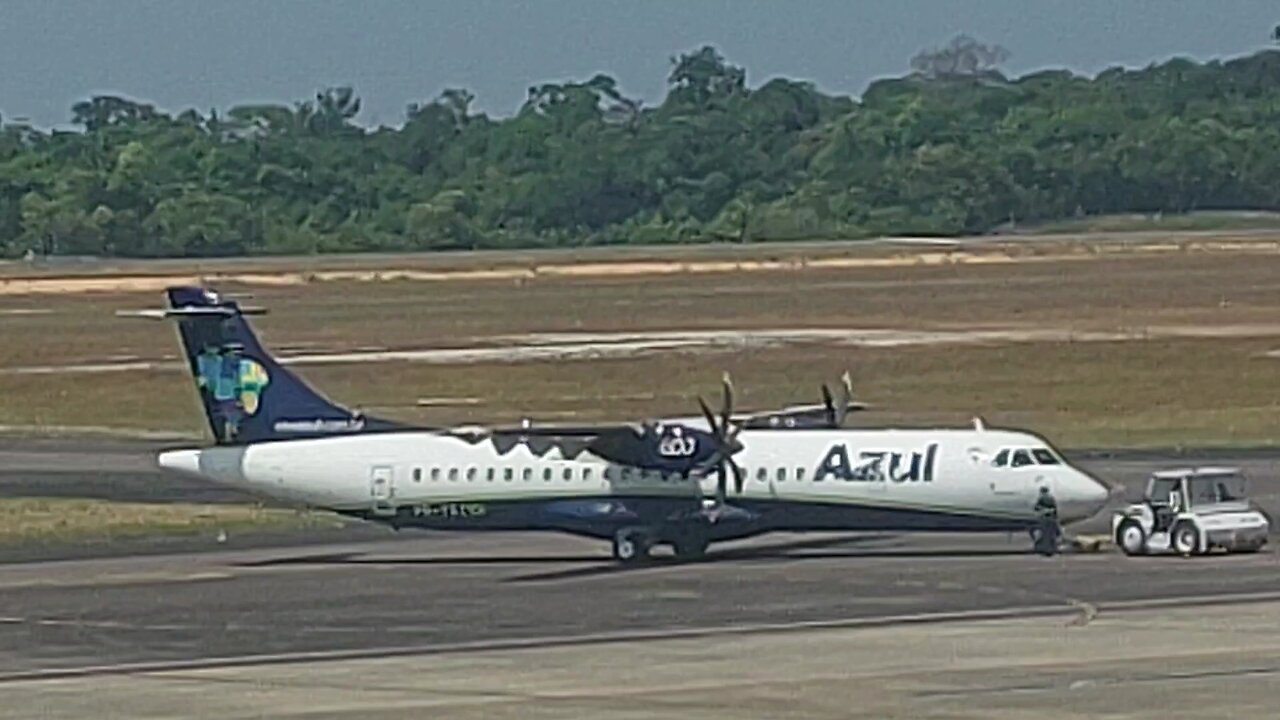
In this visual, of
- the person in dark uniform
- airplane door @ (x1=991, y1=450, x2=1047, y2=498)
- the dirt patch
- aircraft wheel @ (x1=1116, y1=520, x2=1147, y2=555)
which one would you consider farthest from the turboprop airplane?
the dirt patch

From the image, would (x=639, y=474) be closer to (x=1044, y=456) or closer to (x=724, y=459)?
(x=724, y=459)

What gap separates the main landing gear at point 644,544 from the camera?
57.2 metres

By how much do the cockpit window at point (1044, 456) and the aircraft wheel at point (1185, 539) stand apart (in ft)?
7.64

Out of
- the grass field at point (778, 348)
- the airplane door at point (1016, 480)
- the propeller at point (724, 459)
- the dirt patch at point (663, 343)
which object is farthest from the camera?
the dirt patch at point (663, 343)

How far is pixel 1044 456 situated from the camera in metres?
56.3

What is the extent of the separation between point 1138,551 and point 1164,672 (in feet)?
58.2

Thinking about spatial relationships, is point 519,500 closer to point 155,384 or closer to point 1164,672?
point 1164,672

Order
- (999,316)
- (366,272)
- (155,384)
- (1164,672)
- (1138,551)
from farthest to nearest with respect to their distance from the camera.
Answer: (366,272) → (999,316) → (155,384) → (1138,551) → (1164,672)

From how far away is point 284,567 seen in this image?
5766cm

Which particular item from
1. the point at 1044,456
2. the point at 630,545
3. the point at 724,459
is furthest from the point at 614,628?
the point at 1044,456

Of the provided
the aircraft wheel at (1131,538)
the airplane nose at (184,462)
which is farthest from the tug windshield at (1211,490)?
the airplane nose at (184,462)

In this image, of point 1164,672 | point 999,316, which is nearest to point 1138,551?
point 1164,672

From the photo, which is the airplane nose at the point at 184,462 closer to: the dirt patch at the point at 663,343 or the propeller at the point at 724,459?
Result: the propeller at the point at 724,459

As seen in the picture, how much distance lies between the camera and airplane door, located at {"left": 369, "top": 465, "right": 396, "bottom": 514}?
191 ft
